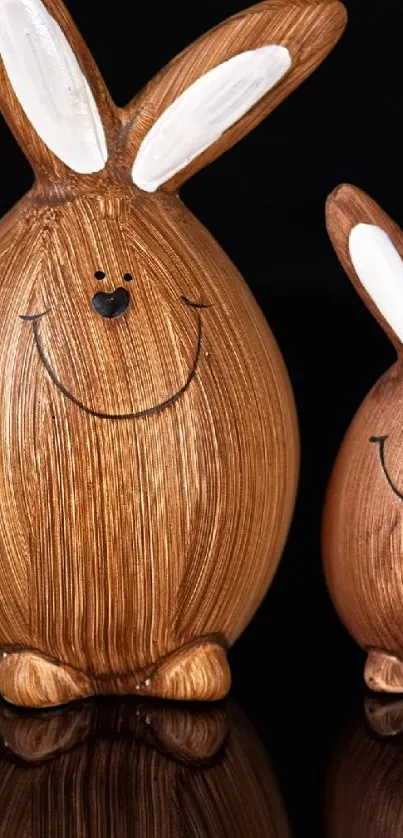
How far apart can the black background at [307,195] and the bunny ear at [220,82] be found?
365 millimetres

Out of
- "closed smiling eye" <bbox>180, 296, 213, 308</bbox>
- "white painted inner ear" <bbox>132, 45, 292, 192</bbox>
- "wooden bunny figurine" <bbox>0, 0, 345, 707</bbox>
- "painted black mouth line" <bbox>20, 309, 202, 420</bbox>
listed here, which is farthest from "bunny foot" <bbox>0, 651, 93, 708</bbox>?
"white painted inner ear" <bbox>132, 45, 292, 192</bbox>

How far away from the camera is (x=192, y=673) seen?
1.47m

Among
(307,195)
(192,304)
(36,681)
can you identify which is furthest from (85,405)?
(307,195)

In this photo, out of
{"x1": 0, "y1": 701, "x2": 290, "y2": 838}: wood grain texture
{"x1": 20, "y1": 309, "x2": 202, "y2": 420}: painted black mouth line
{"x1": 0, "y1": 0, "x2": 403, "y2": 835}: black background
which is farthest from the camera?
{"x1": 0, "y1": 0, "x2": 403, "y2": 835}: black background

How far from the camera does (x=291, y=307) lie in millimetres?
1843

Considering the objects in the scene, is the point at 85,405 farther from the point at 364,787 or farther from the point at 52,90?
the point at 364,787

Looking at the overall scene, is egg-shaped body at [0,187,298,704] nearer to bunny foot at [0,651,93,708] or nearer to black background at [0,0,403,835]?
bunny foot at [0,651,93,708]

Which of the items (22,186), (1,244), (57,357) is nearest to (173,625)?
(57,357)

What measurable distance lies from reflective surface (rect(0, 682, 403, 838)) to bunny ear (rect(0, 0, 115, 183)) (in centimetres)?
51

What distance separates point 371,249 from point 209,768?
19.5 inches

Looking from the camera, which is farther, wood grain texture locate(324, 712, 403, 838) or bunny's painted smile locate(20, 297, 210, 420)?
bunny's painted smile locate(20, 297, 210, 420)

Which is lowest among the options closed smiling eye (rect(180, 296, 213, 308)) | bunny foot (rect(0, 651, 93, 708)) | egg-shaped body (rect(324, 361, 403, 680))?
bunny foot (rect(0, 651, 93, 708))

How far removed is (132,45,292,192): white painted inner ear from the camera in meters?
1.45

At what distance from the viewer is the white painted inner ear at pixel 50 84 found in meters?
1.42
